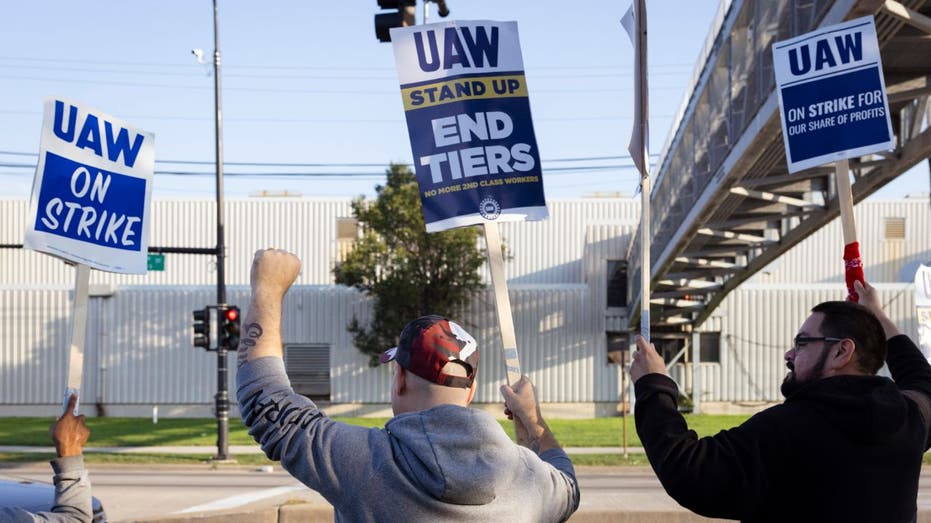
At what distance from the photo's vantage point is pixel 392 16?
31.8 ft

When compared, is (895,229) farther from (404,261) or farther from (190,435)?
(190,435)

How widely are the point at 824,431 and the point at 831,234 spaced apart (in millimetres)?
45153

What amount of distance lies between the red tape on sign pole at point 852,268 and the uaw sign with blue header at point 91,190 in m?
3.54

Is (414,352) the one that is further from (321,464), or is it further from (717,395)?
(717,395)

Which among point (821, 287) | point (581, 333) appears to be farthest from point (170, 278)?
point (821, 287)

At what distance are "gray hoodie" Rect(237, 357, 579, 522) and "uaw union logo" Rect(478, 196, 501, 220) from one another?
72.8 inches

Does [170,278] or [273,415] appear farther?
[170,278]

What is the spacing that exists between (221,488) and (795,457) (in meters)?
15.6

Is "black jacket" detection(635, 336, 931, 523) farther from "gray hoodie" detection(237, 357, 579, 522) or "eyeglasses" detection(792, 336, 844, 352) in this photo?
"gray hoodie" detection(237, 357, 579, 522)

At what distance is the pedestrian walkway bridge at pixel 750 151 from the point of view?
44.1 feet

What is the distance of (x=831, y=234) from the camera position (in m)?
46.1

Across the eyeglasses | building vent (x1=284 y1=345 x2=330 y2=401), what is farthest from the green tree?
the eyeglasses

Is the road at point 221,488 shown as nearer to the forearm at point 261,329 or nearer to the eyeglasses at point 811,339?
the eyeglasses at point 811,339

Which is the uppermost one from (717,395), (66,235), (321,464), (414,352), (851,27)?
(851,27)
